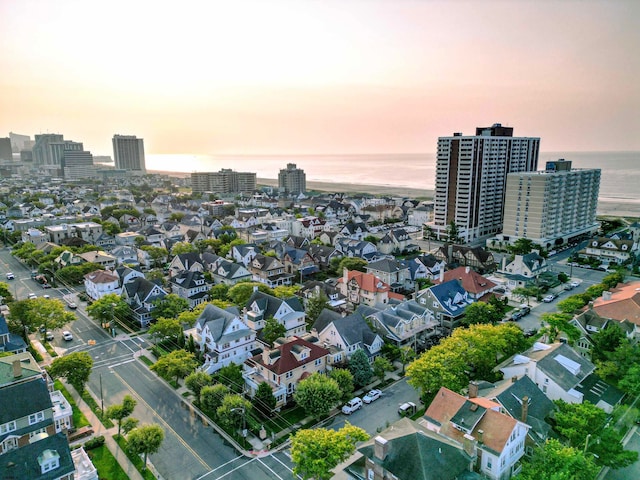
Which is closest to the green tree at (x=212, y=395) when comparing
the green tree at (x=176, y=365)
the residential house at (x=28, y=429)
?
the green tree at (x=176, y=365)

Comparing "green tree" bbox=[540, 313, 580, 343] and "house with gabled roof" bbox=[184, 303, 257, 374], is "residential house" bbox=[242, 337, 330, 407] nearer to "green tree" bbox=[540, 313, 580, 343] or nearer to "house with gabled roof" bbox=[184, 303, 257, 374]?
"house with gabled roof" bbox=[184, 303, 257, 374]

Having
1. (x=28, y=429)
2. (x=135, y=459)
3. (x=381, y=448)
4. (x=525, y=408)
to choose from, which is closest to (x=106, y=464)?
(x=135, y=459)

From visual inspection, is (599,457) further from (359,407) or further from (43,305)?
(43,305)

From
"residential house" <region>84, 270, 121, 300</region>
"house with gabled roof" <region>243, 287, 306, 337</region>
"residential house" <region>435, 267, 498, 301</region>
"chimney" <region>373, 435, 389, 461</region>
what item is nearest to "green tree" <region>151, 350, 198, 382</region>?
"house with gabled roof" <region>243, 287, 306, 337</region>

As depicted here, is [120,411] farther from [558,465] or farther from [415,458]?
[558,465]

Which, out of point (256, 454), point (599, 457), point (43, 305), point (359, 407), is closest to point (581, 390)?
point (599, 457)

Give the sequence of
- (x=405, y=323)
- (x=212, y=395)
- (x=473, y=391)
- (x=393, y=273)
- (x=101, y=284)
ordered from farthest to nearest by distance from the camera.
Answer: (x=393, y=273)
(x=101, y=284)
(x=405, y=323)
(x=212, y=395)
(x=473, y=391)
